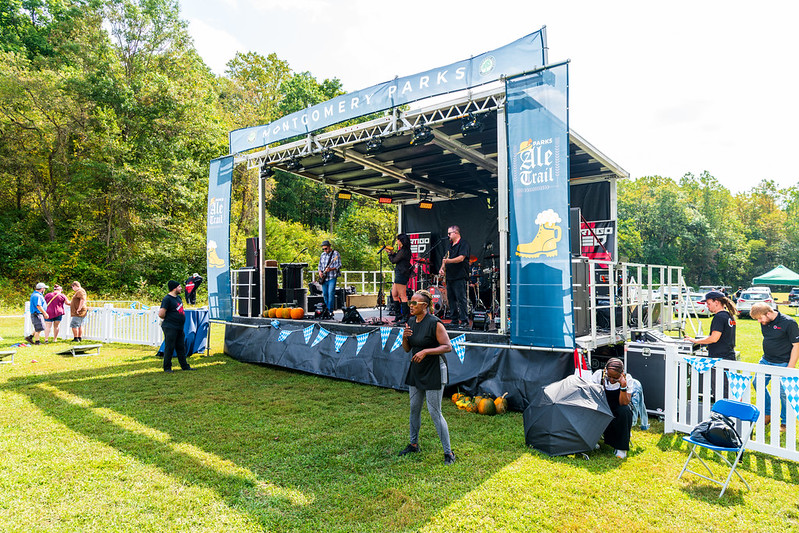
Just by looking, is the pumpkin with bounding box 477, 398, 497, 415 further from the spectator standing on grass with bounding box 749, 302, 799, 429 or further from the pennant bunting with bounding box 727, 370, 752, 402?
the spectator standing on grass with bounding box 749, 302, 799, 429

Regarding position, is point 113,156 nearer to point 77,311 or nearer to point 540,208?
point 77,311

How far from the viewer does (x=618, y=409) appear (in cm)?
466

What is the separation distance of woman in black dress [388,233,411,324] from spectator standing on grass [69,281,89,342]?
884cm

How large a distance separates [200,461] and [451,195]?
10187 mm

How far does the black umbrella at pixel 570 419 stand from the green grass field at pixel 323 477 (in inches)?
5.8

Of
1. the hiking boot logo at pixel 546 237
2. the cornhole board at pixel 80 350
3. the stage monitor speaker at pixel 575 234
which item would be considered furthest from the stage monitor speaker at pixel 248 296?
the stage monitor speaker at pixel 575 234

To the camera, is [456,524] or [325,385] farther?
[325,385]

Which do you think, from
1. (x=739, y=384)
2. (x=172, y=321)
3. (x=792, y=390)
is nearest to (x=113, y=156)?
(x=172, y=321)

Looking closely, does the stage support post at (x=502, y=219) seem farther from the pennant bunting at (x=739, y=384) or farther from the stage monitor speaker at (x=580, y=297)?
the pennant bunting at (x=739, y=384)

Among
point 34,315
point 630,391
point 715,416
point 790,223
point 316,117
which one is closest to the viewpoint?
point 715,416

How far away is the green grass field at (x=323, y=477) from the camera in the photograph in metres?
3.34

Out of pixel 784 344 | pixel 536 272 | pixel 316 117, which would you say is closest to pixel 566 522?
pixel 536 272

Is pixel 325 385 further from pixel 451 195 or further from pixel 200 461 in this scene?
pixel 451 195

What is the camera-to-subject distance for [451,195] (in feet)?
43.5
